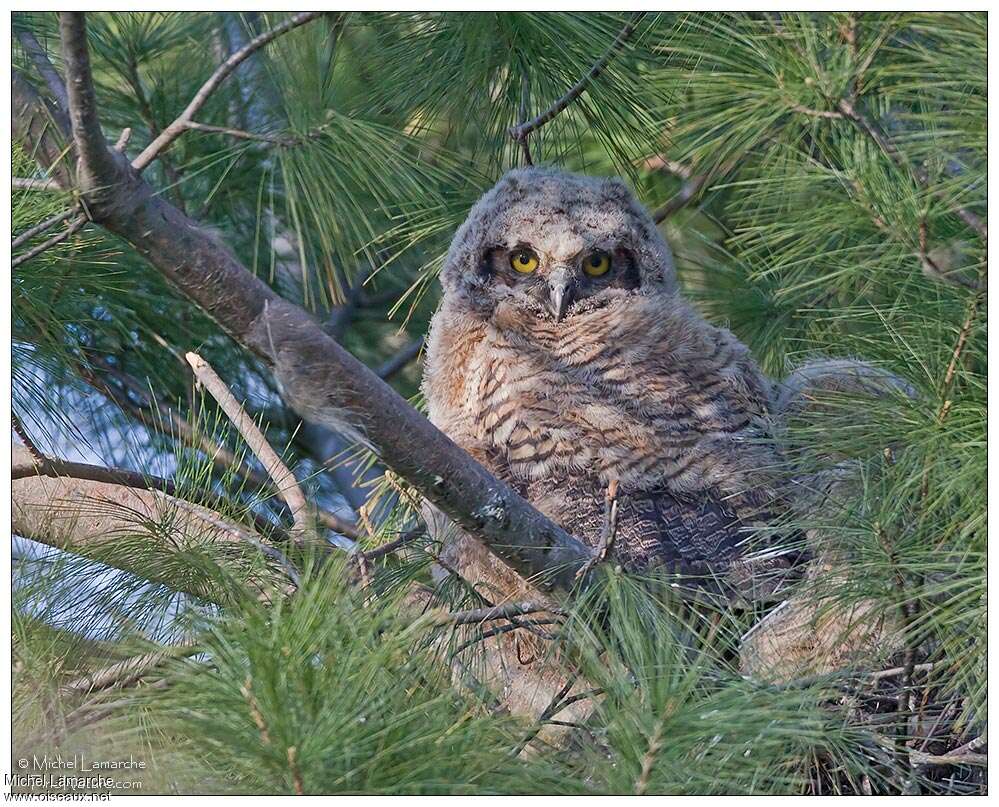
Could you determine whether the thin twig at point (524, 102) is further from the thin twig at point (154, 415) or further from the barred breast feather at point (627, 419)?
the thin twig at point (154, 415)

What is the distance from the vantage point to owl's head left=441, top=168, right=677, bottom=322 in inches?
107

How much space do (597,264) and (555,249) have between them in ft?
0.40

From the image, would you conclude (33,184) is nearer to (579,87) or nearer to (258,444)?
(258,444)

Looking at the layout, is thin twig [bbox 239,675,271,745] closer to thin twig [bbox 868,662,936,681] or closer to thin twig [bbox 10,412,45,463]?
thin twig [bbox 868,662,936,681]

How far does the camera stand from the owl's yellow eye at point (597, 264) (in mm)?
2779

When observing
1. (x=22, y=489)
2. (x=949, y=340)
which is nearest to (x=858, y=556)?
(x=949, y=340)

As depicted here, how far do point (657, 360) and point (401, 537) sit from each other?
0.93 meters

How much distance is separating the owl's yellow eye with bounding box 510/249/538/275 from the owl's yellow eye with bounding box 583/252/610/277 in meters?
0.12

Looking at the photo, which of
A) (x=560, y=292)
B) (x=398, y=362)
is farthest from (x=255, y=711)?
(x=398, y=362)

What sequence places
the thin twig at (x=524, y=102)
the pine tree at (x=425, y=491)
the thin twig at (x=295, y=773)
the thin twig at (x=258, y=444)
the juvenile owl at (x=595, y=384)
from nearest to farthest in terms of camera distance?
1. the thin twig at (x=295, y=773)
2. the pine tree at (x=425, y=491)
3. the thin twig at (x=258, y=444)
4. the juvenile owl at (x=595, y=384)
5. the thin twig at (x=524, y=102)

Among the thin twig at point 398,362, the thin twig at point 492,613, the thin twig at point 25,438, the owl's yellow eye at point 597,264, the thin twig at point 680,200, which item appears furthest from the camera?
the thin twig at point 398,362

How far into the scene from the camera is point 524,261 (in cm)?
279

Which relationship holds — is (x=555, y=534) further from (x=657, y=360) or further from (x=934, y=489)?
(x=657, y=360)

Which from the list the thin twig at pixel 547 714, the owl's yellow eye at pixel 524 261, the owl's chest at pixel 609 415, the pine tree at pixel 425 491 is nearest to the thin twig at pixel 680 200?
the pine tree at pixel 425 491
